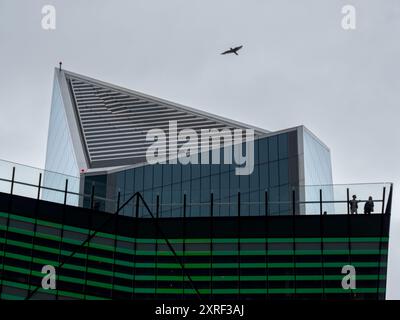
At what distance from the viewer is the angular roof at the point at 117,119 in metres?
144

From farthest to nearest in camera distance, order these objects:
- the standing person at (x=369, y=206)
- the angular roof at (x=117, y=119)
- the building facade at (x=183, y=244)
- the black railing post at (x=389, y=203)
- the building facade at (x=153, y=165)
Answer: the angular roof at (x=117, y=119) → the building facade at (x=153, y=165) → the building facade at (x=183, y=244) → the standing person at (x=369, y=206) → the black railing post at (x=389, y=203)

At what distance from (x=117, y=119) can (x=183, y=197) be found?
6947 centimetres

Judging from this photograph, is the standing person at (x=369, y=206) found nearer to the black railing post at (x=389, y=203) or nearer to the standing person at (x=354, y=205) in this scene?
the standing person at (x=354, y=205)

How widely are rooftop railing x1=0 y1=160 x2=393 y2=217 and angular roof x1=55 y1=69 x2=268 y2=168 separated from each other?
168ft

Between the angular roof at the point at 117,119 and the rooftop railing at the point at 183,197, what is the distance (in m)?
51.1

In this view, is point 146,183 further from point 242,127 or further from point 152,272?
point 152,272

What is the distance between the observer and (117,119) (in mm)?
155250

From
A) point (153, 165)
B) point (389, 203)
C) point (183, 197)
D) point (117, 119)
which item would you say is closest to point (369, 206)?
point (389, 203)

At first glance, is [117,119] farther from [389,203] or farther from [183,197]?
[389,203]

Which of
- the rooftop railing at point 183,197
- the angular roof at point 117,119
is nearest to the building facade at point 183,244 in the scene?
the rooftop railing at point 183,197

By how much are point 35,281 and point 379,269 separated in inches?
1087

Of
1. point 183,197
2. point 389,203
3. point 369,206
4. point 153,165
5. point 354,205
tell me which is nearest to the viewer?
point 389,203

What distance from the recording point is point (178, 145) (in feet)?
457
